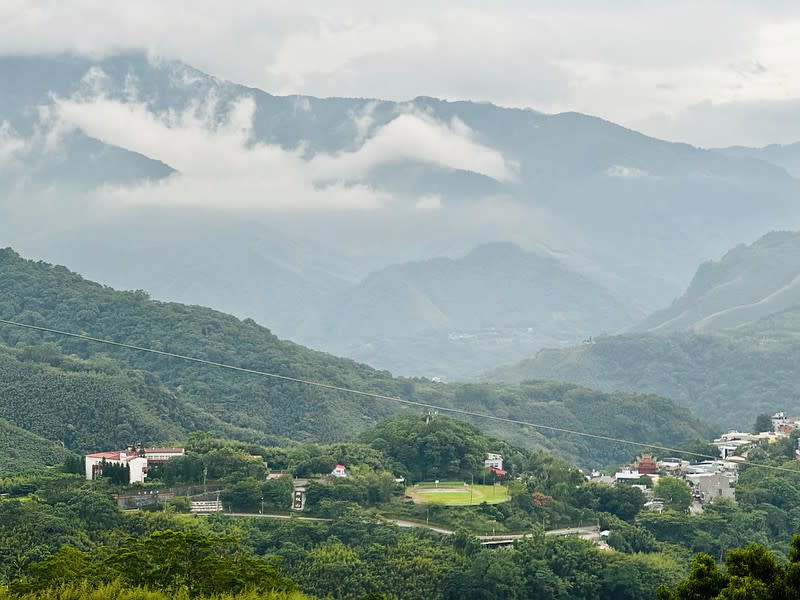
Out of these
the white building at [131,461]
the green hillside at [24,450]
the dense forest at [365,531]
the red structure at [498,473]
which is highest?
the green hillside at [24,450]

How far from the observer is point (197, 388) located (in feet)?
267

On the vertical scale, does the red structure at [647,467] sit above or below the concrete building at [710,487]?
above

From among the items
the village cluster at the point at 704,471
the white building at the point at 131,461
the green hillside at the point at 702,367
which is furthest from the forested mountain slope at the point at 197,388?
the green hillside at the point at 702,367

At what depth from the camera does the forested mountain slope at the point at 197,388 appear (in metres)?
68.1

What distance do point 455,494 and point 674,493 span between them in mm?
8973

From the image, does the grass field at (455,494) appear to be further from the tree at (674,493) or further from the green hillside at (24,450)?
the green hillside at (24,450)

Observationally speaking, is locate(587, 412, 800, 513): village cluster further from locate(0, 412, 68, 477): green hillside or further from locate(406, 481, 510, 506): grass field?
locate(0, 412, 68, 477): green hillside

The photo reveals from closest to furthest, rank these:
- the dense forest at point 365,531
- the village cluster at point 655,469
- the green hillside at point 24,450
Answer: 1. the dense forest at point 365,531
2. the village cluster at point 655,469
3. the green hillside at point 24,450

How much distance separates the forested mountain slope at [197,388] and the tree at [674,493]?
869 inches

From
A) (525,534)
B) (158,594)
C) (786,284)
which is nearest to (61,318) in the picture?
(525,534)

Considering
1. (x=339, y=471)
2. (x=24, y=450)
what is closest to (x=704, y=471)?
(x=339, y=471)

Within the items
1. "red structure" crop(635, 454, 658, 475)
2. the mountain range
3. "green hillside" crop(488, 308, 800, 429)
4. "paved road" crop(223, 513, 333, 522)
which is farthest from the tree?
"green hillside" crop(488, 308, 800, 429)

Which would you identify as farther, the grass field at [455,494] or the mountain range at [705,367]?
the mountain range at [705,367]

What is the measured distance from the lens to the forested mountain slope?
68062mm
